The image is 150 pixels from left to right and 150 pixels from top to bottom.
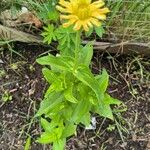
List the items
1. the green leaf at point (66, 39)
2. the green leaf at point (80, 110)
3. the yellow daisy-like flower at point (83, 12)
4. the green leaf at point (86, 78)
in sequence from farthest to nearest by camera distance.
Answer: the green leaf at point (66, 39), the green leaf at point (80, 110), the green leaf at point (86, 78), the yellow daisy-like flower at point (83, 12)

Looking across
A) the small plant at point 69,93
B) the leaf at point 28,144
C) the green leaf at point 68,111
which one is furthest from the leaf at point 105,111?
the leaf at point 28,144

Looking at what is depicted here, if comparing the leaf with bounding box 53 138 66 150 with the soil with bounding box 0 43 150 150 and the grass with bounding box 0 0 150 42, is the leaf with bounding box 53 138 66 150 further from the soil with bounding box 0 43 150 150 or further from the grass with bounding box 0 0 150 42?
the grass with bounding box 0 0 150 42

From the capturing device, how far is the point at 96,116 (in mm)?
1987

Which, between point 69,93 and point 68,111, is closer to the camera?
point 69,93

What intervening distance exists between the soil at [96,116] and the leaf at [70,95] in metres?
0.37

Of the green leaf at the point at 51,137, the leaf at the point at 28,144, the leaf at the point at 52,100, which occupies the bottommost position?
the leaf at the point at 28,144

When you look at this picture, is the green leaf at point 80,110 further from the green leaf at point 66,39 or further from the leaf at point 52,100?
the green leaf at point 66,39

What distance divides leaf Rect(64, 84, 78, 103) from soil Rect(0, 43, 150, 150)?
373 millimetres

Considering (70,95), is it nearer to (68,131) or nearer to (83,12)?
(68,131)

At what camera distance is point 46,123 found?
179cm

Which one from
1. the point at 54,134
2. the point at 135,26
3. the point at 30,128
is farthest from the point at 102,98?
the point at 135,26

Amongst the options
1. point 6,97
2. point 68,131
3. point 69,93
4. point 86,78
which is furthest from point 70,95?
point 6,97

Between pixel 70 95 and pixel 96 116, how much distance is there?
41 centimetres

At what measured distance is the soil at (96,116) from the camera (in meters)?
1.93
